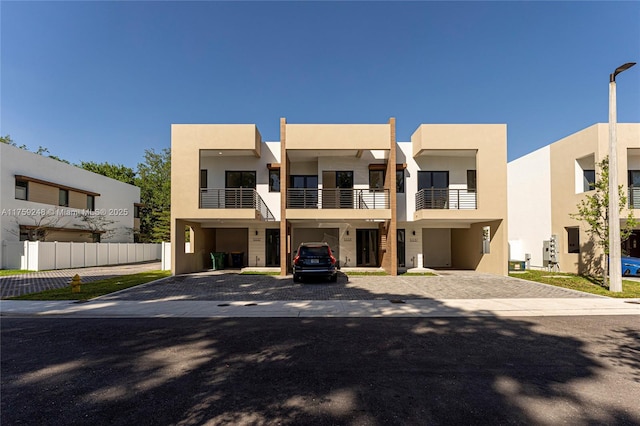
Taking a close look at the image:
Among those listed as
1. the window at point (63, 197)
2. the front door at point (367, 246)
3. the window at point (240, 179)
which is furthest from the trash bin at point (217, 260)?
the window at point (63, 197)

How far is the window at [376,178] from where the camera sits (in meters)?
18.6

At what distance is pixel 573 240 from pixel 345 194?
1330 centimetres

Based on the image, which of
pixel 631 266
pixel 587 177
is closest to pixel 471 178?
pixel 587 177

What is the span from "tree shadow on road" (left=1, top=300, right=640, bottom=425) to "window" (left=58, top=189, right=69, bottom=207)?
22.9 meters

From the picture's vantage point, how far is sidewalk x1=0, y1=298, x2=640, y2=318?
28.3 ft

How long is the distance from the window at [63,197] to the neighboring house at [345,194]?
14855 millimetres

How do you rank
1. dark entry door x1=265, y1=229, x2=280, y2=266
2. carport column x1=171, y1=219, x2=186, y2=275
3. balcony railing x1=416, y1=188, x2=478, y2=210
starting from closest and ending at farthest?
carport column x1=171, y1=219, x2=186, y2=275 < balcony railing x1=416, y1=188, x2=478, y2=210 < dark entry door x1=265, y1=229, x2=280, y2=266

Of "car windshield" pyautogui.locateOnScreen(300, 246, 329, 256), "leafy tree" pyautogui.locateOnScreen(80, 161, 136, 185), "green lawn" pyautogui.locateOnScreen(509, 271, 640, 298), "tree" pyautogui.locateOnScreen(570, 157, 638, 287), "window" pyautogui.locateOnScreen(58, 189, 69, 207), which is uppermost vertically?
"leafy tree" pyautogui.locateOnScreen(80, 161, 136, 185)

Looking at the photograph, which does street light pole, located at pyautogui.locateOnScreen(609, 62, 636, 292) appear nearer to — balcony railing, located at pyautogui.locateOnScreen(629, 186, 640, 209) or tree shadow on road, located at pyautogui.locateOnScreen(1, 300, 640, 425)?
tree shadow on road, located at pyautogui.locateOnScreen(1, 300, 640, 425)

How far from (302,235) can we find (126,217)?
2324 cm

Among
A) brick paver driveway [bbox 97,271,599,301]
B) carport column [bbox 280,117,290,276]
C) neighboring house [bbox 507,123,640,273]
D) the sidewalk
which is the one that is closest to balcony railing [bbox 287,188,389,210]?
carport column [bbox 280,117,290,276]

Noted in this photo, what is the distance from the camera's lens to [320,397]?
13.3ft

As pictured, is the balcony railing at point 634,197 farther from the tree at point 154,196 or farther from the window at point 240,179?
the tree at point 154,196

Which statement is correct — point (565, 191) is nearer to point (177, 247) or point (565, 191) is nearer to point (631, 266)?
point (631, 266)
